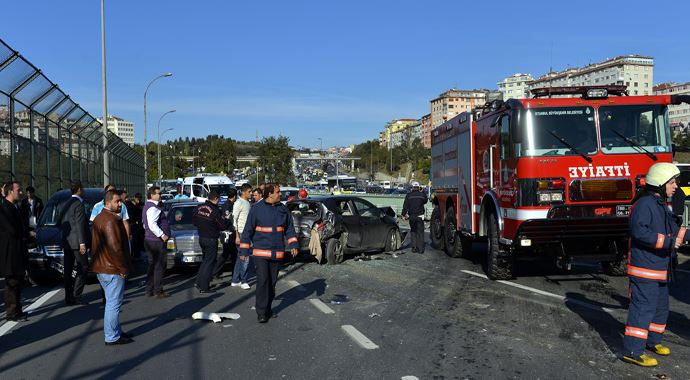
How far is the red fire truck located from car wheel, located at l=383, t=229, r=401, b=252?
5.50 metres

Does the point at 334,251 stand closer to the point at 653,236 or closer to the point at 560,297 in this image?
the point at 560,297

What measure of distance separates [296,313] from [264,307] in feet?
2.49

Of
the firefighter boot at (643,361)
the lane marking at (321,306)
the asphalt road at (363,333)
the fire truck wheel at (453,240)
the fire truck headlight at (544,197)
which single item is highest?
the fire truck headlight at (544,197)

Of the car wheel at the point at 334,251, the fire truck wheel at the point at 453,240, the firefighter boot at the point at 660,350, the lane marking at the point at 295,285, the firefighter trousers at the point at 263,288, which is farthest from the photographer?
the fire truck wheel at the point at 453,240

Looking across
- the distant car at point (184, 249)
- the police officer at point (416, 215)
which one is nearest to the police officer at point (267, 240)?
the distant car at point (184, 249)

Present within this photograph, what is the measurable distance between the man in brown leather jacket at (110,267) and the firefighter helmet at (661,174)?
18.4 ft

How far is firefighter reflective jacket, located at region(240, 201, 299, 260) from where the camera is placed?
26.9 feet

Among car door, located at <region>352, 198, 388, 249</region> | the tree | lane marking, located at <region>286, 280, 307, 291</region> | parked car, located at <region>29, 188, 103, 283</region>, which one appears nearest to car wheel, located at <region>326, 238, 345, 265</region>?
car door, located at <region>352, 198, 388, 249</region>

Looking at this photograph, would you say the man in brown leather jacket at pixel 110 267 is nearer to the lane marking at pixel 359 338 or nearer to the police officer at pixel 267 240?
the police officer at pixel 267 240

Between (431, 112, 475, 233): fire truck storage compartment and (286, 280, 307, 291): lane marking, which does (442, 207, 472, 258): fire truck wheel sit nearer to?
(431, 112, 475, 233): fire truck storage compartment

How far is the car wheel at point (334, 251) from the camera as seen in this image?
1407cm

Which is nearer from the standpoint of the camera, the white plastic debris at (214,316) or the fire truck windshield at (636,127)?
the white plastic debris at (214,316)

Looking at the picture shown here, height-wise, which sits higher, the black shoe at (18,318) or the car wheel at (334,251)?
the car wheel at (334,251)

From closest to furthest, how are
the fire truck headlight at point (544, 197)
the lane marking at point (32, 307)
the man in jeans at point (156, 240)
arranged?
the lane marking at point (32, 307) → the fire truck headlight at point (544, 197) → the man in jeans at point (156, 240)
